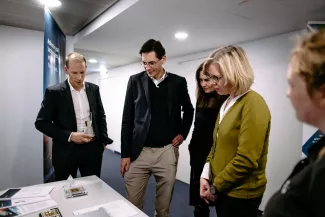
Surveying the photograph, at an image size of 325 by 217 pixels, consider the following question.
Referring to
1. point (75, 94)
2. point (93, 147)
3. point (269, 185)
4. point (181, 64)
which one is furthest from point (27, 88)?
point (269, 185)

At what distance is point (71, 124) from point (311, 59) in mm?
1845

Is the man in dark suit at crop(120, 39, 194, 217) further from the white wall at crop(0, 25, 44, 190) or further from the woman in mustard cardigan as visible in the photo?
the white wall at crop(0, 25, 44, 190)

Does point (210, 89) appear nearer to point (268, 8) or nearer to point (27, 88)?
point (268, 8)

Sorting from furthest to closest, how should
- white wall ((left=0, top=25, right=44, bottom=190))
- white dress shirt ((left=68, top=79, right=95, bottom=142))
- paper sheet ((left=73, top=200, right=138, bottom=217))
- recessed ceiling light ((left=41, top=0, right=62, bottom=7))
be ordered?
white wall ((left=0, top=25, right=44, bottom=190)) < recessed ceiling light ((left=41, top=0, right=62, bottom=7)) < white dress shirt ((left=68, top=79, right=95, bottom=142)) < paper sheet ((left=73, top=200, right=138, bottom=217))

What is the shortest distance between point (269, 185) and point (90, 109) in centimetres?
243

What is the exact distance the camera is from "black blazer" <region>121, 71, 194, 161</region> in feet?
5.96

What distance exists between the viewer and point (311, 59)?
519 millimetres

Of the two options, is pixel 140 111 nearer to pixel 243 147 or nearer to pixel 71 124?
pixel 71 124

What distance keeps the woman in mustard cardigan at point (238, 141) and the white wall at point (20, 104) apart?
3236mm

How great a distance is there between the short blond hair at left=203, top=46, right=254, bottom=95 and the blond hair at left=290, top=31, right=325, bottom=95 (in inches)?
24.2

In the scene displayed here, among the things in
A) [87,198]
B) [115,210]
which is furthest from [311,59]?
[87,198]

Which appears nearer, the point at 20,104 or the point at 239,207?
the point at 239,207

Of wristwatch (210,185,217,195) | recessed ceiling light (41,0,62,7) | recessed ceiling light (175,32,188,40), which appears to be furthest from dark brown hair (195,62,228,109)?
recessed ceiling light (41,0,62,7)

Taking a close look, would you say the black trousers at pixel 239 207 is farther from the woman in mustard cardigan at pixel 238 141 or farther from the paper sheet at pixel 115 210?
the paper sheet at pixel 115 210
